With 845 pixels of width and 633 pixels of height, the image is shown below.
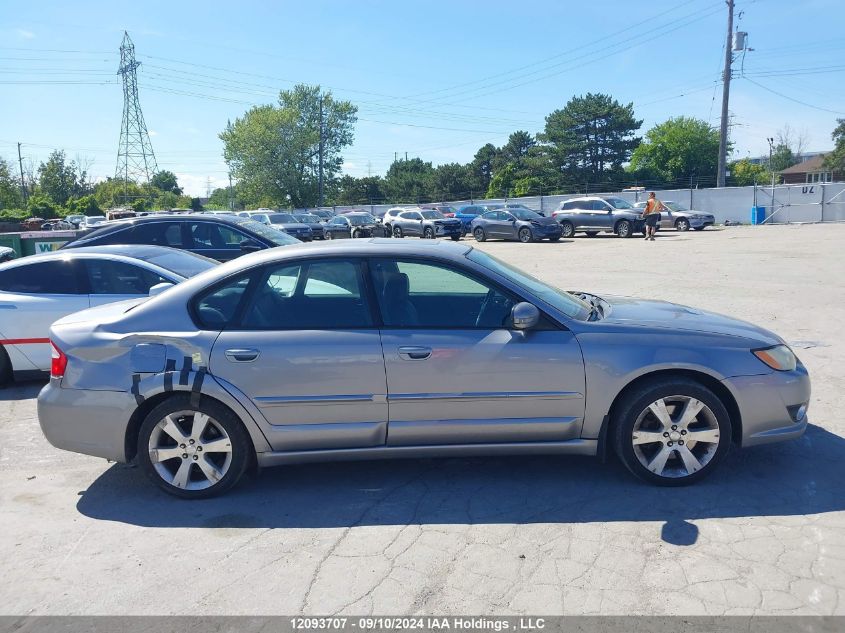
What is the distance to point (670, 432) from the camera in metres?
4.17

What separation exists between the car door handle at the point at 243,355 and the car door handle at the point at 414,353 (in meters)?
0.87

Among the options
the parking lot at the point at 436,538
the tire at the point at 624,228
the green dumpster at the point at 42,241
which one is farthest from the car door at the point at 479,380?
the tire at the point at 624,228

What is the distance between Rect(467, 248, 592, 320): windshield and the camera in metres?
4.43

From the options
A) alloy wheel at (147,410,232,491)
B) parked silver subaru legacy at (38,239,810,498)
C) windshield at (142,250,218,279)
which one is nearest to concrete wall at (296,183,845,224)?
windshield at (142,250,218,279)

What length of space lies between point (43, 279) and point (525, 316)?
5434mm

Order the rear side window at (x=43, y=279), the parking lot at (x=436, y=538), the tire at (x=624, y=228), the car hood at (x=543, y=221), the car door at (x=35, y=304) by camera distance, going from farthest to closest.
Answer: the tire at (x=624, y=228)
the car hood at (x=543, y=221)
the rear side window at (x=43, y=279)
the car door at (x=35, y=304)
the parking lot at (x=436, y=538)

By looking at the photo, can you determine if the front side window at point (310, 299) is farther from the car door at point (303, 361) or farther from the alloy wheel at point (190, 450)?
the alloy wheel at point (190, 450)

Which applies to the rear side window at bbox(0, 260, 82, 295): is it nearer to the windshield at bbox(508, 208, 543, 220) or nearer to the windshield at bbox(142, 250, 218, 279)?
the windshield at bbox(142, 250, 218, 279)

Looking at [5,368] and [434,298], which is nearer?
[434,298]

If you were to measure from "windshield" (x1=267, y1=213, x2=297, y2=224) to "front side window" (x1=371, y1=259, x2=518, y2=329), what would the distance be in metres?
31.0

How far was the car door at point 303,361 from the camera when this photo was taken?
4141mm

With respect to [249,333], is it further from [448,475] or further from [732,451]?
[732,451]

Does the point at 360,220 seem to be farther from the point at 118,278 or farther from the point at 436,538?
the point at 436,538

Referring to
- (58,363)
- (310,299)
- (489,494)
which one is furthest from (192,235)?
(489,494)
